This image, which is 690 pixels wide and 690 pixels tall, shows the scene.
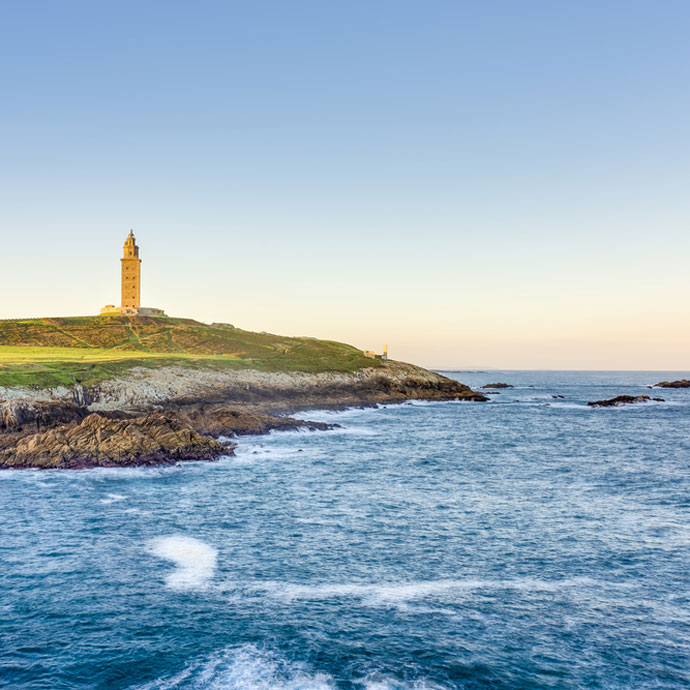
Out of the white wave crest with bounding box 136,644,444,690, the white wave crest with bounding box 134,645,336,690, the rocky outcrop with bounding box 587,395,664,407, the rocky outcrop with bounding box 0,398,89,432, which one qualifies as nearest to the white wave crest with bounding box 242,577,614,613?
the white wave crest with bounding box 134,645,336,690

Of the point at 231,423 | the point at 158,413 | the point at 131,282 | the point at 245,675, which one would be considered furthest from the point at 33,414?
the point at 131,282

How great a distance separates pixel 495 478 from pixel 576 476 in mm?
6452

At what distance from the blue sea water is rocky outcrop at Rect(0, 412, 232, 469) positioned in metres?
2.17

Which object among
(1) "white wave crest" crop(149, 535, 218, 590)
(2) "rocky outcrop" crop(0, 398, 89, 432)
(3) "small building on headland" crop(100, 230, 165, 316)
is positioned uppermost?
(3) "small building on headland" crop(100, 230, 165, 316)

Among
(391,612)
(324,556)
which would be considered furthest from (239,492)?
(391,612)

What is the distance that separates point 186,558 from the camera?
22.2 meters

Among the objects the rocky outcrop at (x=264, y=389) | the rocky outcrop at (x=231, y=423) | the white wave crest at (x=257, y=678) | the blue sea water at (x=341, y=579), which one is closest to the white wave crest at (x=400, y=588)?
the blue sea water at (x=341, y=579)

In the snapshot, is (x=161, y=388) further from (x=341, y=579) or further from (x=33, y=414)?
(x=341, y=579)

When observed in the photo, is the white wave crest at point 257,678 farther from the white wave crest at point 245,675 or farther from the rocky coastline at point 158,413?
the rocky coastline at point 158,413

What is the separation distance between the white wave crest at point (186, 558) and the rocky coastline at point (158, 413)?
17731 millimetres

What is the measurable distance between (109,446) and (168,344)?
89.9 m

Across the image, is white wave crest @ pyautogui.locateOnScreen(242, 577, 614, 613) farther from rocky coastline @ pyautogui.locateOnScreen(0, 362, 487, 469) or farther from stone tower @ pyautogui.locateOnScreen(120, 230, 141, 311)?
stone tower @ pyautogui.locateOnScreen(120, 230, 141, 311)

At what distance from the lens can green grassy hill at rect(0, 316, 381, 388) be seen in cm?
10069

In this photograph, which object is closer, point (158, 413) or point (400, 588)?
point (400, 588)
